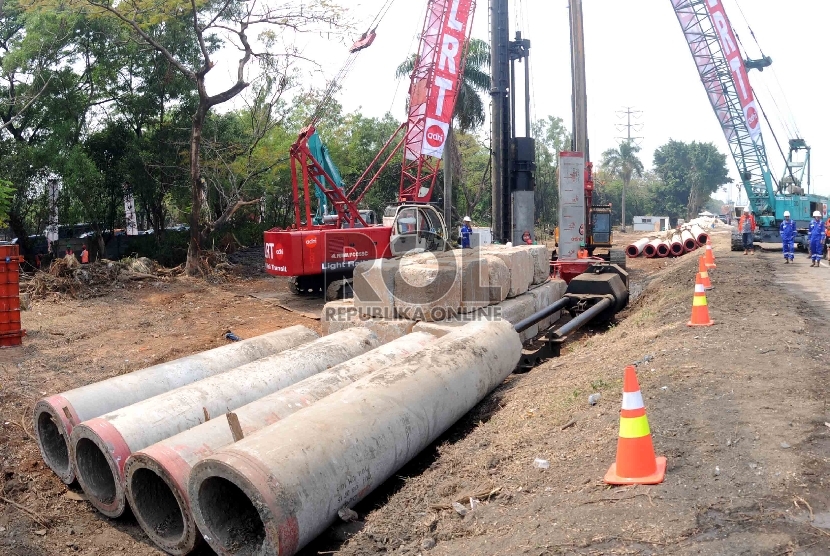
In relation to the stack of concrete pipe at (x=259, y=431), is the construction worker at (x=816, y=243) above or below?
above

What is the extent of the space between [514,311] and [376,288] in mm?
2165

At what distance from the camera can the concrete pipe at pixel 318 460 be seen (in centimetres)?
408

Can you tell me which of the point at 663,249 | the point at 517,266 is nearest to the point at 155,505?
the point at 517,266

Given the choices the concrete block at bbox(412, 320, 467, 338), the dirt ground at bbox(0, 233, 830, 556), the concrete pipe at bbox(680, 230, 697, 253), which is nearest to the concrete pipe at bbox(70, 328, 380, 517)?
the dirt ground at bbox(0, 233, 830, 556)

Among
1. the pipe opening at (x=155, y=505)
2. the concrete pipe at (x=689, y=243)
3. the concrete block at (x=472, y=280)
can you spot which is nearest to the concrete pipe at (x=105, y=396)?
the pipe opening at (x=155, y=505)

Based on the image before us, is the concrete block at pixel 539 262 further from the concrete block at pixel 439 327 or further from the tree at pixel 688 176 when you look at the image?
the tree at pixel 688 176

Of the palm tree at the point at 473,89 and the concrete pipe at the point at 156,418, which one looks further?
the palm tree at the point at 473,89

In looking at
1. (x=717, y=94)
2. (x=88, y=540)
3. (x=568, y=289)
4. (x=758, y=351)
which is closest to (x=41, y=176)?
(x=568, y=289)

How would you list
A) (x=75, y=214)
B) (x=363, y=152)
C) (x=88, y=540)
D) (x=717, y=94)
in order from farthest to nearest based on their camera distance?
(x=363, y=152) → (x=717, y=94) → (x=75, y=214) → (x=88, y=540)

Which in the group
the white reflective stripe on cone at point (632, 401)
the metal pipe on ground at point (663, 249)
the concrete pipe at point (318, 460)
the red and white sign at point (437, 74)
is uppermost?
the red and white sign at point (437, 74)

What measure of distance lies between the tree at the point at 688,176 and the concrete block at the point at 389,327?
240 feet

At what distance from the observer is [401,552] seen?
3.90 metres

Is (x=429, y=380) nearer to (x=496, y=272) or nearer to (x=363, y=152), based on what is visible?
(x=496, y=272)

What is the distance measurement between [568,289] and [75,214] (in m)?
17.4
